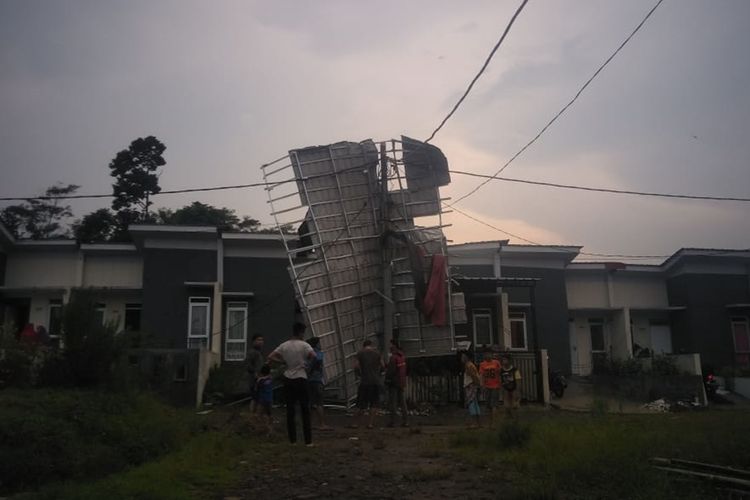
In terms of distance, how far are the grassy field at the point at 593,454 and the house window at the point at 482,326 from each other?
1383cm

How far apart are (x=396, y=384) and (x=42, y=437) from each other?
293 inches

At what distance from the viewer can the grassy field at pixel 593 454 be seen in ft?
20.3

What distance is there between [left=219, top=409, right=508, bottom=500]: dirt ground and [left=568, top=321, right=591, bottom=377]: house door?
18307 millimetres

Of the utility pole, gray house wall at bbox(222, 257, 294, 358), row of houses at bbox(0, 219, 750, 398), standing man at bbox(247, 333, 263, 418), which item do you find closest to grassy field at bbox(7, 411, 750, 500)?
standing man at bbox(247, 333, 263, 418)

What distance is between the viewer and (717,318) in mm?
27219

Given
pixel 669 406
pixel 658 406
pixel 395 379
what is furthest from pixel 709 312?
pixel 395 379

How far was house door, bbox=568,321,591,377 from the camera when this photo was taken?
27.3 meters

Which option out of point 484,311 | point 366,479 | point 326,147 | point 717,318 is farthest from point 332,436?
point 717,318

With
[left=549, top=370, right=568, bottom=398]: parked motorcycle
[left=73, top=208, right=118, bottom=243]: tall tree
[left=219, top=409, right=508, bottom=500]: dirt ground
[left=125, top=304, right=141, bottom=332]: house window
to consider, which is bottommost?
[left=219, top=409, right=508, bottom=500]: dirt ground

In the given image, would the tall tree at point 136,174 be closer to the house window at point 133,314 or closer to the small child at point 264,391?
the house window at point 133,314

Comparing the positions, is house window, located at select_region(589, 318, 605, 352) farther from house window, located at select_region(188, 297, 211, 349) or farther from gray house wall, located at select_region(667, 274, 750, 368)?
house window, located at select_region(188, 297, 211, 349)

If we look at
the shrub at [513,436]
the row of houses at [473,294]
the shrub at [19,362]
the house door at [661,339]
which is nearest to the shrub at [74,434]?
the shrub at [19,362]

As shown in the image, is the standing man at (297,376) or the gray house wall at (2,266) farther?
the gray house wall at (2,266)

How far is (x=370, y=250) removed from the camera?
17781 mm
